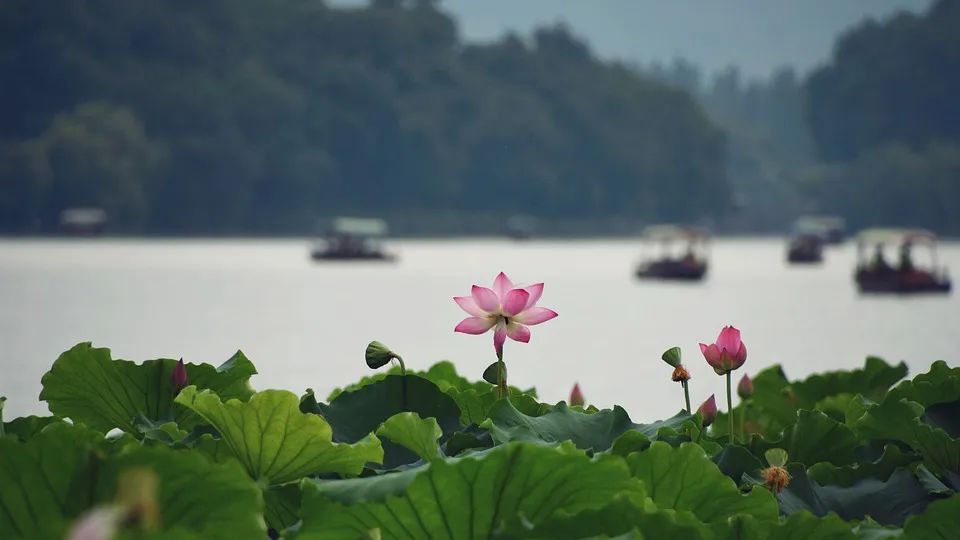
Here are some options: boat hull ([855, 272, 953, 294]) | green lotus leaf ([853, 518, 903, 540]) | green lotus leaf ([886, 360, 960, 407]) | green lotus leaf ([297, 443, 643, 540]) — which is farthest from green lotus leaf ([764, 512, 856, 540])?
boat hull ([855, 272, 953, 294])

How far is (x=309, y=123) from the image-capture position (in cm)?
8019

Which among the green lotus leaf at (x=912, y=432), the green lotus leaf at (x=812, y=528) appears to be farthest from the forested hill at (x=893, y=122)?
the green lotus leaf at (x=812, y=528)

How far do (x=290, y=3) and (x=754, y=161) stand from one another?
153 feet

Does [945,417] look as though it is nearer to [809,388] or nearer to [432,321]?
[809,388]

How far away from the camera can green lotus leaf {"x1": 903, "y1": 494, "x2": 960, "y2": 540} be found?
66.6 inches

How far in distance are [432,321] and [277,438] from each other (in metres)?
26.6

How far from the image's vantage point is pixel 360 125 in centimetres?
8175

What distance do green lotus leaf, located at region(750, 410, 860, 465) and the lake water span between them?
426cm

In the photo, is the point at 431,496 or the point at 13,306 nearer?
the point at 431,496

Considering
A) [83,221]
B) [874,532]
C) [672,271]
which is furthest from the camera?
[83,221]

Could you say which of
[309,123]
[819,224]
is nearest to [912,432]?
[309,123]

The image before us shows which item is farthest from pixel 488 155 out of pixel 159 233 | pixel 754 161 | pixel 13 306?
pixel 13 306

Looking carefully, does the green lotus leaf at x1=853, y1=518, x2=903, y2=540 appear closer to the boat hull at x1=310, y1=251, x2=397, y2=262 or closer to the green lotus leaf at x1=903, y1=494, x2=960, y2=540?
the green lotus leaf at x1=903, y1=494, x2=960, y2=540

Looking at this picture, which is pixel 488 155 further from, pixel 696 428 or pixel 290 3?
pixel 696 428
